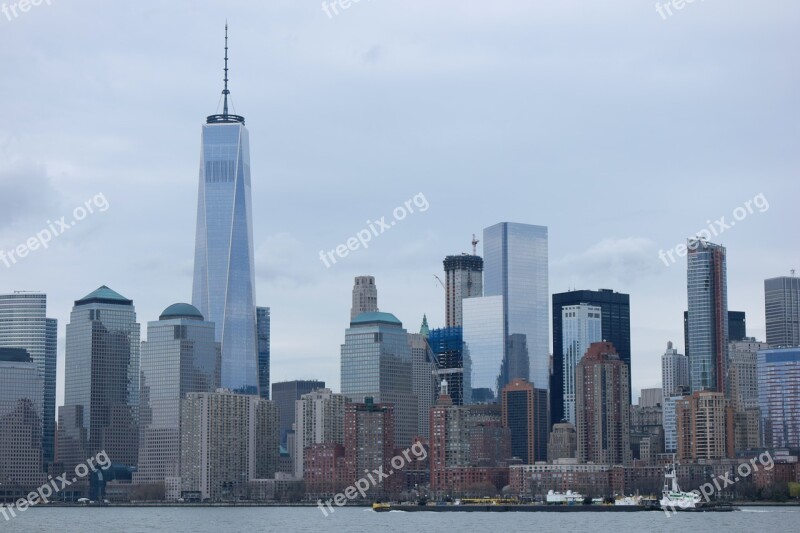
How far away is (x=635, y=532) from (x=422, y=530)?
2816cm

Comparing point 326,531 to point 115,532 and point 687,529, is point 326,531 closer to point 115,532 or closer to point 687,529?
point 115,532

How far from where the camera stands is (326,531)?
19850cm

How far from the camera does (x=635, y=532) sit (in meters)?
188

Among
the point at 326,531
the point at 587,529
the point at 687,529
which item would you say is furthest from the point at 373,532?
the point at 687,529

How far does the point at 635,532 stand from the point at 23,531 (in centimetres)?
7794

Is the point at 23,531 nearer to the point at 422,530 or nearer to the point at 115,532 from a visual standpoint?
the point at 115,532

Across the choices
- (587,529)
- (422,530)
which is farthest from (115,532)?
(587,529)

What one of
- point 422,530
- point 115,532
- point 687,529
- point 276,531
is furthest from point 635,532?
point 115,532

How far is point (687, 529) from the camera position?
636ft

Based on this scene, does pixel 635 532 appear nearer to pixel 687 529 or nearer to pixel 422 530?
pixel 687 529

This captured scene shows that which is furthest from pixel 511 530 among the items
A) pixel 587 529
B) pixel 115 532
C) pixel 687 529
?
pixel 115 532

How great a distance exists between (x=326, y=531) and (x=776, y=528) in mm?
57048

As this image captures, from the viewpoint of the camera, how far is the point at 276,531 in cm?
19900

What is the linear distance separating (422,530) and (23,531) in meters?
51.4
